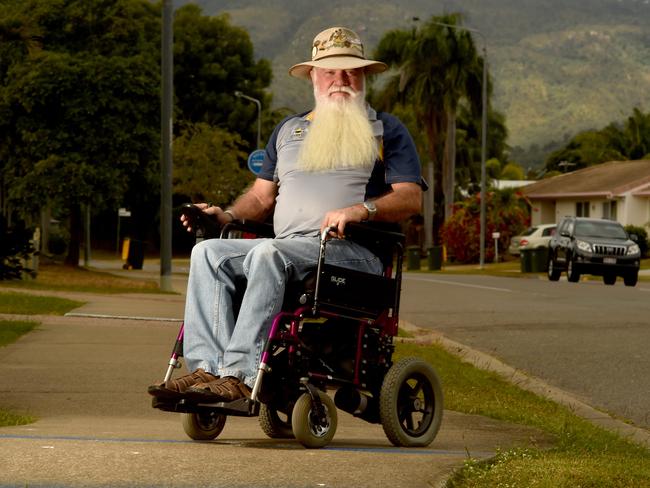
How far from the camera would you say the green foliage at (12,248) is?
2425 centimetres

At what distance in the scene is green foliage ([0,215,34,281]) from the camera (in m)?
24.2

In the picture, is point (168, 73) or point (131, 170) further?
point (131, 170)

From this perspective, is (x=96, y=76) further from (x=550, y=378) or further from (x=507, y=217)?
(x=507, y=217)

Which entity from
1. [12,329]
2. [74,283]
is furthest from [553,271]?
[12,329]

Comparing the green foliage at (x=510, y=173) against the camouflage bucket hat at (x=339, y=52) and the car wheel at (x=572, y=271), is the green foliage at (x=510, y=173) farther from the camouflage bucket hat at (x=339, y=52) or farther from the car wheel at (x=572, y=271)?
the camouflage bucket hat at (x=339, y=52)

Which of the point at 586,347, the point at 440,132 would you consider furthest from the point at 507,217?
the point at 586,347

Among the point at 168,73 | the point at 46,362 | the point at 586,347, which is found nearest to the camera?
the point at 46,362

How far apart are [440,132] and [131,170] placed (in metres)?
35.6

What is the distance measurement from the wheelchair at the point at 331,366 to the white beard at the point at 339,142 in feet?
1.20

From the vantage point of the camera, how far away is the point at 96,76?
37906 millimetres

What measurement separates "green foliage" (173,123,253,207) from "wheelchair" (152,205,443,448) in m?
54.9

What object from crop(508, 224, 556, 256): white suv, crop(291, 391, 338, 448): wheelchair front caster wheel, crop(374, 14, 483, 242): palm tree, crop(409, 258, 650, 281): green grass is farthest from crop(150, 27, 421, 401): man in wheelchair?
crop(374, 14, 483, 242): palm tree

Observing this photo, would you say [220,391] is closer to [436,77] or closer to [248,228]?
[248,228]

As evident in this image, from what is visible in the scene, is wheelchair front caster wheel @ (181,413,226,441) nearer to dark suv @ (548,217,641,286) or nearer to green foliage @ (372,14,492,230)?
dark suv @ (548,217,641,286)
